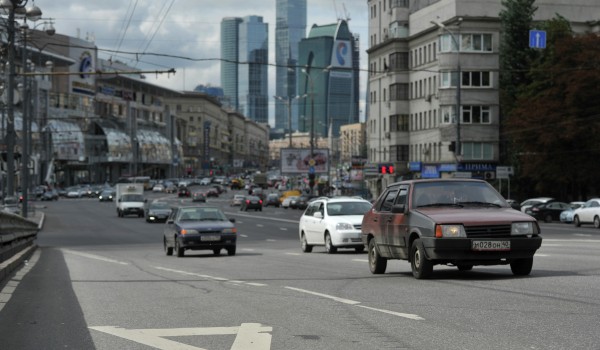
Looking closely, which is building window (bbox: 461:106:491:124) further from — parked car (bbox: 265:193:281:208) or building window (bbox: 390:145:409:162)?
parked car (bbox: 265:193:281:208)

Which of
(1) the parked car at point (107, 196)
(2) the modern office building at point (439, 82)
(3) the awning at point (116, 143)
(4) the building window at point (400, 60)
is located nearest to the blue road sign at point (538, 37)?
(2) the modern office building at point (439, 82)

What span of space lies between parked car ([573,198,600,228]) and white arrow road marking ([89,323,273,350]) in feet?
146

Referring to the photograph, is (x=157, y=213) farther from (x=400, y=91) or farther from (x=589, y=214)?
(x=400, y=91)

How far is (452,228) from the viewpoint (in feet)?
49.3

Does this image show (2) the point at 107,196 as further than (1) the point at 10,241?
Yes

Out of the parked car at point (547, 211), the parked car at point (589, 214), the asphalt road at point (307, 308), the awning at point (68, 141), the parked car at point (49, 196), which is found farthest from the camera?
the awning at point (68, 141)

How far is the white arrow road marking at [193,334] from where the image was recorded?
360 inches

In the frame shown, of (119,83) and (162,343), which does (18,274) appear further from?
(119,83)

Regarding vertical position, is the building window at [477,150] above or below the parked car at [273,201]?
above

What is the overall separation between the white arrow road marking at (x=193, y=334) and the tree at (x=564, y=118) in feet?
196

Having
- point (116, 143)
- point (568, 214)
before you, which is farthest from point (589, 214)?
point (116, 143)

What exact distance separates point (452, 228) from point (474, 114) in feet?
245

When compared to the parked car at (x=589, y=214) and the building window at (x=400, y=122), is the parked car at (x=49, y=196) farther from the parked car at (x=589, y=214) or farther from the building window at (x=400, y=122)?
the parked car at (x=589, y=214)

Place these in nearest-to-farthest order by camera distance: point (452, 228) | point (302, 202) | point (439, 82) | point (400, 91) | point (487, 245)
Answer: point (487, 245), point (452, 228), point (439, 82), point (302, 202), point (400, 91)
